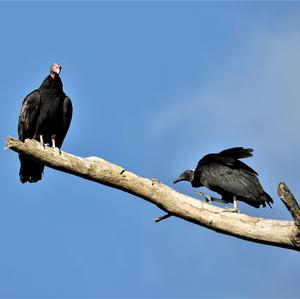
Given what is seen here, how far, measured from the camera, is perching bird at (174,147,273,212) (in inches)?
258

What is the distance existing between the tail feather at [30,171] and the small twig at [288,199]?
329cm

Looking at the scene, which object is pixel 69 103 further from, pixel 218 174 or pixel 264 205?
pixel 264 205

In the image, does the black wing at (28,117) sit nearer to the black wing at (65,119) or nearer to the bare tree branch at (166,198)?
the black wing at (65,119)

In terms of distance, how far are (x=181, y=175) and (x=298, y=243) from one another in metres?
2.86

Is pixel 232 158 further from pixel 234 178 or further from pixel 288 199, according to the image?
pixel 288 199

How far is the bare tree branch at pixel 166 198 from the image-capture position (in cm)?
525

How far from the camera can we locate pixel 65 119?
747 cm

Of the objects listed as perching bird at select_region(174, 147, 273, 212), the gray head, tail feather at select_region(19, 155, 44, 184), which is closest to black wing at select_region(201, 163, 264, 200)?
perching bird at select_region(174, 147, 273, 212)

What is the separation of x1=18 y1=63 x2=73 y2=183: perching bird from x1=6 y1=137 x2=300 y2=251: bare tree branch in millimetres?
1365

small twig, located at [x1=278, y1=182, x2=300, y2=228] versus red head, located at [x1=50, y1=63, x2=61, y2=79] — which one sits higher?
Answer: red head, located at [x1=50, y1=63, x2=61, y2=79]

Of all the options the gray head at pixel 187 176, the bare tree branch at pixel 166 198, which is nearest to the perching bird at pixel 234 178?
the gray head at pixel 187 176

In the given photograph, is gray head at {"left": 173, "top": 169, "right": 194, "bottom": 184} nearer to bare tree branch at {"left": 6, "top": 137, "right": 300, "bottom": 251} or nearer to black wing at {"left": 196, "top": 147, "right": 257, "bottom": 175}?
black wing at {"left": 196, "top": 147, "right": 257, "bottom": 175}

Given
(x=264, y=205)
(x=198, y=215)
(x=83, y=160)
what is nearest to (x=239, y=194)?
(x=264, y=205)

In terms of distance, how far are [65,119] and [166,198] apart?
2.34 metres
